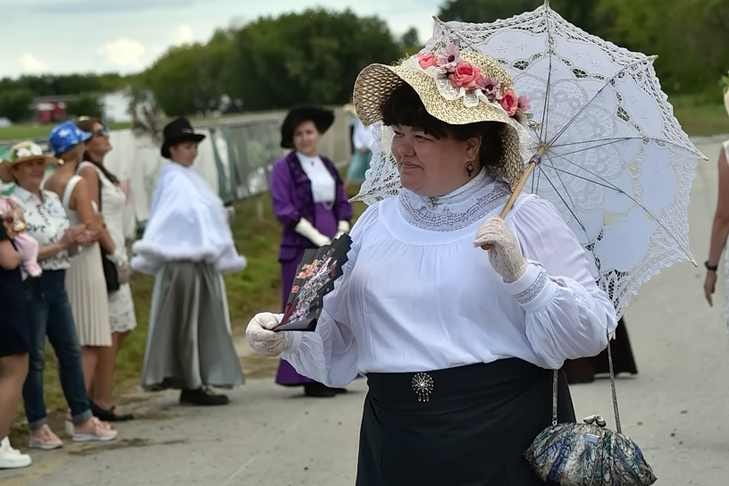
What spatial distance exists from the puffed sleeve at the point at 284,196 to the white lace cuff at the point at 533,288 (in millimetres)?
6320

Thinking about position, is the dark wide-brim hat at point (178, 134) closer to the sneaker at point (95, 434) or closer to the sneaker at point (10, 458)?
the sneaker at point (95, 434)

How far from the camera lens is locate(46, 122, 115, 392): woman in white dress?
8.44 m

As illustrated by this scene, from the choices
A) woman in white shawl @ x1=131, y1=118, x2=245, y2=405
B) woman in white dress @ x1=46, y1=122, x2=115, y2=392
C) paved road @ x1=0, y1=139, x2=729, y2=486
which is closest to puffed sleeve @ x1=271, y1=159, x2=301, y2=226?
woman in white shawl @ x1=131, y1=118, x2=245, y2=405

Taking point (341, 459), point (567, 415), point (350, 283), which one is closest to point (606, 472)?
point (567, 415)

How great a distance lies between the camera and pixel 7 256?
7172 mm

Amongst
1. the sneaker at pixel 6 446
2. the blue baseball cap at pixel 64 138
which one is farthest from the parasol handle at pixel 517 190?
the blue baseball cap at pixel 64 138

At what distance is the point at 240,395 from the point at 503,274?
22.1 ft

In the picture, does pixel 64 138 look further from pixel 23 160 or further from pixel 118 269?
pixel 118 269

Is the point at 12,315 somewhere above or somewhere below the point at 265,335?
below

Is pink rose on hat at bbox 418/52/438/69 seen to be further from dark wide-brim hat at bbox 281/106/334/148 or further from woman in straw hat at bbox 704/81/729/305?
dark wide-brim hat at bbox 281/106/334/148

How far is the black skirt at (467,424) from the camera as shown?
3615mm

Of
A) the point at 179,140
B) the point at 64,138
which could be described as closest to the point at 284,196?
the point at 179,140

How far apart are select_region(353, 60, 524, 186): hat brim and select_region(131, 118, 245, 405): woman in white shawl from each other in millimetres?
5661

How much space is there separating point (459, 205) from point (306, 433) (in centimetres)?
487
